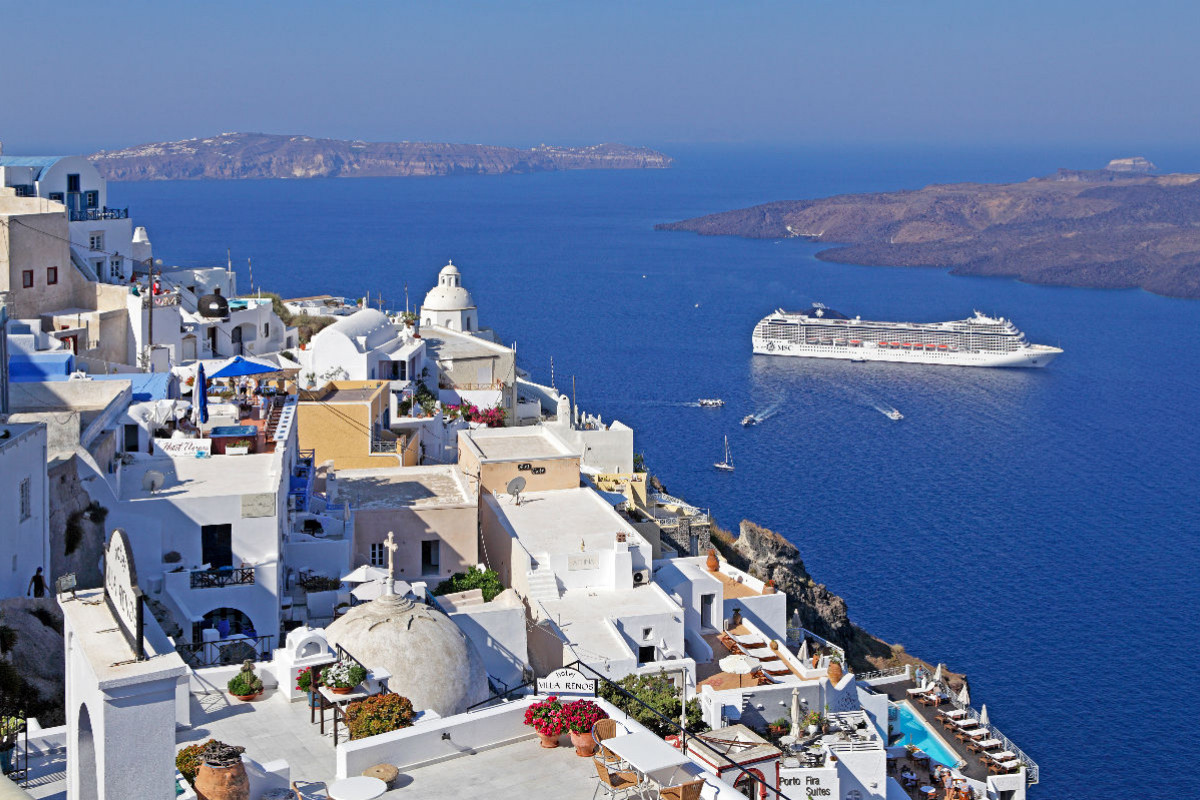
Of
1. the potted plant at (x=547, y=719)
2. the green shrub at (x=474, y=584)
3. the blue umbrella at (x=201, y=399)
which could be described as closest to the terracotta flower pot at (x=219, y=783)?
the potted plant at (x=547, y=719)

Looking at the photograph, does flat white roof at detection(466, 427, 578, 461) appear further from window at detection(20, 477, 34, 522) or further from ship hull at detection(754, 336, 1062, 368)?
ship hull at detection(754, 336, 1062, 368)

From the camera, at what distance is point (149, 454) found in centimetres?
1670

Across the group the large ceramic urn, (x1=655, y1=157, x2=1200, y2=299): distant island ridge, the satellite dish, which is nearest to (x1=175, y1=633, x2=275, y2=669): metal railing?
the satellite dish

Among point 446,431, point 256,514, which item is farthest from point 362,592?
point 446,431

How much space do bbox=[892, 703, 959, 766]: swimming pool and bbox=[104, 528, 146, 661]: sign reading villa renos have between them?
15.8 m

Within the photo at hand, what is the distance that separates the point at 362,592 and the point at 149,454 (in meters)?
3.45

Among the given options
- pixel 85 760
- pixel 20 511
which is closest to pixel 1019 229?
pixel 20 511

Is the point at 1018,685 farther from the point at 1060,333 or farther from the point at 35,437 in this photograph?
the point at 1060,333

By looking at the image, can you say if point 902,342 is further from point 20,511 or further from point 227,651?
point 20,511

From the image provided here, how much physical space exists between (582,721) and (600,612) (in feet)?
26.6

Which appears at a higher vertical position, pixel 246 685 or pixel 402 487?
pixel 246 685

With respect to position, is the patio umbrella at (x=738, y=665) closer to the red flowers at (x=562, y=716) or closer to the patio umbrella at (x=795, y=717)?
the patio umbrella at (x=795, y=717)

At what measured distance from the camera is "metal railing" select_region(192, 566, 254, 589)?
1451cm

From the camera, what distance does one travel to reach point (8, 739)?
8367mm
